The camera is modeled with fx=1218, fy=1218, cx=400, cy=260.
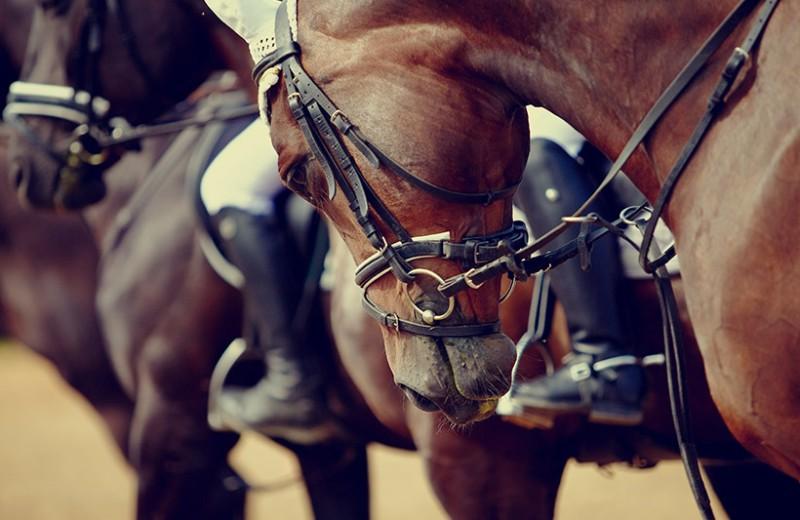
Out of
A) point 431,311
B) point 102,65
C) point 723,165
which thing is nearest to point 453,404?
point 431,311

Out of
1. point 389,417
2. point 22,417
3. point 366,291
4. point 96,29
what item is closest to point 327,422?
point 389,417

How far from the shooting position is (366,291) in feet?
8.18

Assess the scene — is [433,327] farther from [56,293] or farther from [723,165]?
[56,293]

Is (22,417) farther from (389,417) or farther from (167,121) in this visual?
(389,417)

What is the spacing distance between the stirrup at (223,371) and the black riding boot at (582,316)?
5.15 ft

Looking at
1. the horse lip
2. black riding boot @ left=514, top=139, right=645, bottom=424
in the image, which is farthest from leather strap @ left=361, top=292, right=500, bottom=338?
black riding boot @ left=514, top=139, right=645, bottom=424

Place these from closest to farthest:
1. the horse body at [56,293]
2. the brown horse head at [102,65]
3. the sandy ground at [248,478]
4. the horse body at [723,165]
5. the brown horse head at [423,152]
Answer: the horse body at [723,165] < the brown horse head at [423,152] < the brown horse head at [102,65] < the horse body at [56,293] < the sandy ground at [248,478]

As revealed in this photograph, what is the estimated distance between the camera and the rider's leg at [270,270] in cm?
434

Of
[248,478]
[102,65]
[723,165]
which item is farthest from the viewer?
[248,478]

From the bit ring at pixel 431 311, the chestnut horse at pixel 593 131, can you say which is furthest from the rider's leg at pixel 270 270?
the bit ring at pixel 431 311

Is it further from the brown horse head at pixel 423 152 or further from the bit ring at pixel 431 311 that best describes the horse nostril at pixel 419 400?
the bit ring at pixel 431 311

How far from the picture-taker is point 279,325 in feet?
14.3

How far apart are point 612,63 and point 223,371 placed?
275 cm

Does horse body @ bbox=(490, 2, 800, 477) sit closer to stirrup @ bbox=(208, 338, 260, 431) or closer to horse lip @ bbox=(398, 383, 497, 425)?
horse lip @ bbox=(398, 383, 497, 425)
